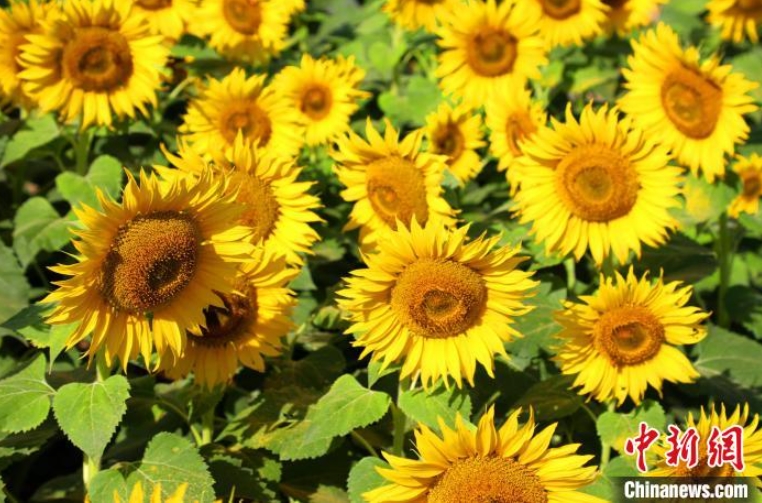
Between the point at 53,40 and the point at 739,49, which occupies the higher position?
the point at 739,49

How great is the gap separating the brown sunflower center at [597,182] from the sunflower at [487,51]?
48.0 inches

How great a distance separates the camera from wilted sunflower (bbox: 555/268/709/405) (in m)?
3.56

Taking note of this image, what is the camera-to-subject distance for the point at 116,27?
4.55m

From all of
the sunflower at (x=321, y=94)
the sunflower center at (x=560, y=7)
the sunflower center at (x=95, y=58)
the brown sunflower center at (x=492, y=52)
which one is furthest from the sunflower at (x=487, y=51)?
the sunflower center at (x=95, y=58)

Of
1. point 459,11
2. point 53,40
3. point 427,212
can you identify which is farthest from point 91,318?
point 459,11

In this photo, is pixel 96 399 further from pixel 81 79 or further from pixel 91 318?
pixel 81 79

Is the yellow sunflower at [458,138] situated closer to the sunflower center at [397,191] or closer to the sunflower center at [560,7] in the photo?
the sunflower center at [397,191]

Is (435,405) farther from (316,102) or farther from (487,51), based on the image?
(487,51)

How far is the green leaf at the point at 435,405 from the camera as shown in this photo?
10.6 ft

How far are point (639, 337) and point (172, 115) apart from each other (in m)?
3.25

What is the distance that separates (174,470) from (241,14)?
3.00 metres

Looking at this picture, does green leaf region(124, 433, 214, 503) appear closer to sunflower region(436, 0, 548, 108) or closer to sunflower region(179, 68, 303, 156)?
sunflower region(179, 68, 303, 156)

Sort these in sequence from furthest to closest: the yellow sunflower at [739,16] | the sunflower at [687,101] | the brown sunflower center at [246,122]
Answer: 1. the yellow sunflower at [739,16]
2. the brown sunflower center at [246,122]
3. the sunflower at [687,101]

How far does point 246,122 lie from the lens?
15.4 ft
